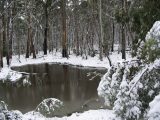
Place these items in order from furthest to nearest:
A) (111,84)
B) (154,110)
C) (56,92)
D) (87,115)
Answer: (56,92)
(87,115)
(111,84)
(154,110)

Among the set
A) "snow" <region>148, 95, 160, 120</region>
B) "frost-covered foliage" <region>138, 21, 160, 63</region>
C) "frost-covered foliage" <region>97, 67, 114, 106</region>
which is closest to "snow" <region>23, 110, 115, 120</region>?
"frost-covered foliage" <region>97, 67, 114, 106</region>

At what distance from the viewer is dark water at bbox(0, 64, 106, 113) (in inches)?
552

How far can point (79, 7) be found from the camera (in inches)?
1609

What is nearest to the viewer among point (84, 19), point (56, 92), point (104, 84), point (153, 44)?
point (153, 44)

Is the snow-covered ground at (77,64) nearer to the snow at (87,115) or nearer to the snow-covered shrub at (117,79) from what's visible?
the snow at (87,115)

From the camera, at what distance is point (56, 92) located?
1645cm

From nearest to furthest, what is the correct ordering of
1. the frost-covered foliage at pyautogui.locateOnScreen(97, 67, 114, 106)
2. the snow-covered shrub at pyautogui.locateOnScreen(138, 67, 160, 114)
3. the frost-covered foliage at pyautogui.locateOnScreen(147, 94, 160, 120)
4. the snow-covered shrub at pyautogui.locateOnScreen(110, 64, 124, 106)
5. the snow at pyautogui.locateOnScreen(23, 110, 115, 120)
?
the frost-covered foliage at pyautogui.locateOnScreen(147, 94, 160, 120) < the snow-covered shrub at pyautogui.locateOnScreen(138, 67, 160, 114) < the snow-covered shrub at pyautogui.locateOnScreen(110, 64, 124, 106) < the frost-covered foliage at pyautogui.locateOnScreen(97, 67, 114, 106) < the snow at pyautogui.locateOnScreen(23, 110, 115, 120)

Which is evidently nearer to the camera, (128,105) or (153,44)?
(153,44)

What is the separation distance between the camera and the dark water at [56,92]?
14011 mm

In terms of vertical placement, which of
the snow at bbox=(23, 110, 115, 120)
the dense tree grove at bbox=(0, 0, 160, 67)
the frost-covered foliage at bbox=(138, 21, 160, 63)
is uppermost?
the dense tree grove at bbox=(0, 0, 160, 67)

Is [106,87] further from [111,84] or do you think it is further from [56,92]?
[56,92]

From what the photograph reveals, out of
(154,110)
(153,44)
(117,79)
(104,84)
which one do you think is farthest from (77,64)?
(154,110)

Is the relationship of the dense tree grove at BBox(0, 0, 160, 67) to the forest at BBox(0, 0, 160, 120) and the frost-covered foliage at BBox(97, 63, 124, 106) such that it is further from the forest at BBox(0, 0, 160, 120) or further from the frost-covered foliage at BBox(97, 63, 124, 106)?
the frost-covered foliage at BBox(97, 63, 124, 106)

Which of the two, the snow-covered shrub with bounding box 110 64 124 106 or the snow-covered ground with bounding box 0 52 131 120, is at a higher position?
the snow-covered shrub with bounding box 110 64 124 106
